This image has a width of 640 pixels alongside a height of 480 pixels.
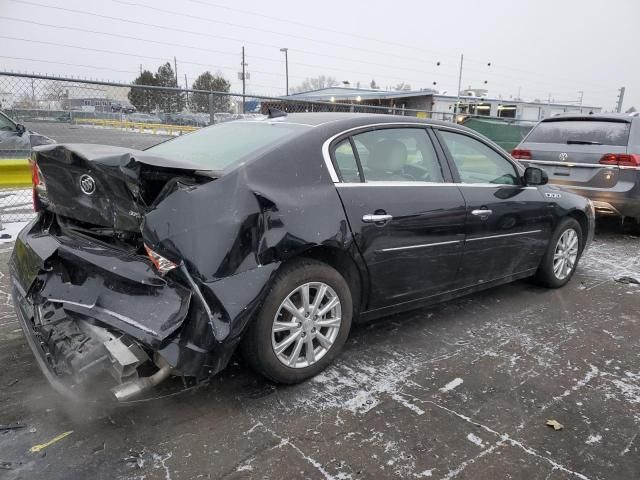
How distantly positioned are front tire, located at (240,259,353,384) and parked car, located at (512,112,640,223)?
5107 millimetres

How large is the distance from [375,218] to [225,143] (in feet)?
3.59

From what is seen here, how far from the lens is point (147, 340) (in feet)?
7.73

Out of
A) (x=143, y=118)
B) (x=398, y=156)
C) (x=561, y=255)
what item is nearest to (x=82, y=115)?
(x=143, y=118)

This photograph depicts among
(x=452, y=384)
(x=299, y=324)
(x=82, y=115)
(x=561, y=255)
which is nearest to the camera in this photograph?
(x=299, y=324)

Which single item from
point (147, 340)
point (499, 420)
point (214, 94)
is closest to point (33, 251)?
point (147, 340)

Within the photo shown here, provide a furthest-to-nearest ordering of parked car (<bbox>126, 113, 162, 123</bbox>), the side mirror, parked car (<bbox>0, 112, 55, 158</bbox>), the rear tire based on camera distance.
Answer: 1. parked car (<bbox>126, 113, 162, 123</bbox>)
2. parked car (<bbox>0, 112, 55, 158</bbox>)
3. the rear tire
4. the side mirror

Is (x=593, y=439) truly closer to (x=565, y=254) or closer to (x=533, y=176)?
(x=533, y=176)

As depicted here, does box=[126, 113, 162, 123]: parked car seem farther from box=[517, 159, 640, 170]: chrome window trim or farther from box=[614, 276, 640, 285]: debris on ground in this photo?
box=[614, 276, 640, 285]: debris on ground

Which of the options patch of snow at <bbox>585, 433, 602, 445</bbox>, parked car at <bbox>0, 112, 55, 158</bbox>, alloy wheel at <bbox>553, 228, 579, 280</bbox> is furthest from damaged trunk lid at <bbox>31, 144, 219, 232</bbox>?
parked car at <bbox>0, 112, 55, 158</bbox>

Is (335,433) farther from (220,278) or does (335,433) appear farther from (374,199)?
(374,199)

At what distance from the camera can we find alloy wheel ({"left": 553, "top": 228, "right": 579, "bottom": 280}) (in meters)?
4.75

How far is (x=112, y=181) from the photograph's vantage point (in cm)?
254

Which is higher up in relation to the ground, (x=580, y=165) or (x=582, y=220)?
(x=580, y=165)

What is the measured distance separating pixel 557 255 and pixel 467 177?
162 cm
